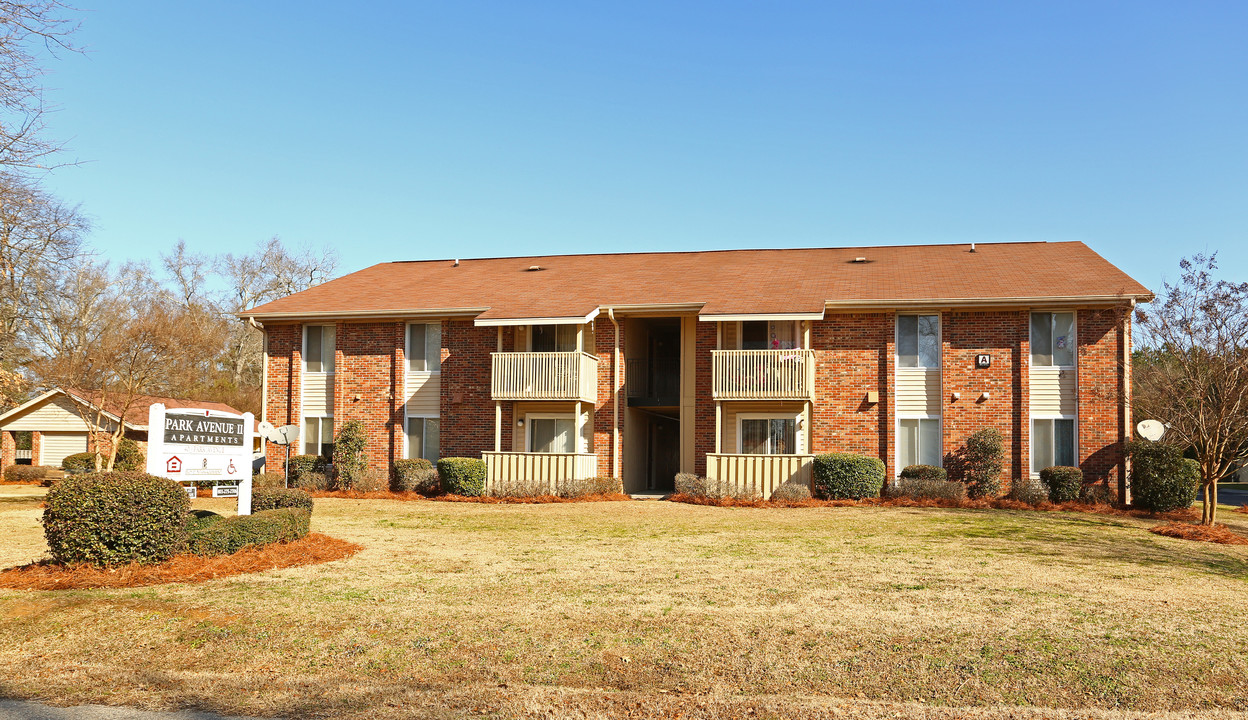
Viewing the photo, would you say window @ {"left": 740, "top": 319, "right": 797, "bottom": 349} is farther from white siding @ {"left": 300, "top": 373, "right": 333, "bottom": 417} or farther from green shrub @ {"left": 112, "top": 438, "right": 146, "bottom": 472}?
green shrub @ {"left": 112, "top": 438, "right": 146, "bottom": 472}

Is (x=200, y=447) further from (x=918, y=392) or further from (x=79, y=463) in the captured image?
(x=79, y=463)

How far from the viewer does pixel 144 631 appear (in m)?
8.24

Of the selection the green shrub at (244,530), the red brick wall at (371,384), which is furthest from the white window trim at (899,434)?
the green shrub at (244,530)

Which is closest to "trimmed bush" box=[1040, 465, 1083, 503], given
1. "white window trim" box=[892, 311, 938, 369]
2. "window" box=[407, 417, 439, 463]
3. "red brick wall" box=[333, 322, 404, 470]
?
"white window trim" box=[892, 311, 938, 369]

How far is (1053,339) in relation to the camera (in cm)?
2239

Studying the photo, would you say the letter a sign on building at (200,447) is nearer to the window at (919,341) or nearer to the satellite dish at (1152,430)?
the window at (919,341)

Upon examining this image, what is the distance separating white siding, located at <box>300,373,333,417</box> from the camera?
26109mm

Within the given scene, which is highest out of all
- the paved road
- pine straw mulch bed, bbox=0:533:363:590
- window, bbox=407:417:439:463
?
window, bbox=407:417:439:463

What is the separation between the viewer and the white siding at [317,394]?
85.7 feet

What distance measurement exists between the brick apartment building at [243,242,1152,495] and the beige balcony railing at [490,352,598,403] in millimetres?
48

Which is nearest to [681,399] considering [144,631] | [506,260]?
[506,260]

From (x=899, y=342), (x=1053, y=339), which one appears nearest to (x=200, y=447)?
(x=899, y=342)

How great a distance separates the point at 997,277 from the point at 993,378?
2.96 m

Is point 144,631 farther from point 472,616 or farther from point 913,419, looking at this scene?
point 913,419
